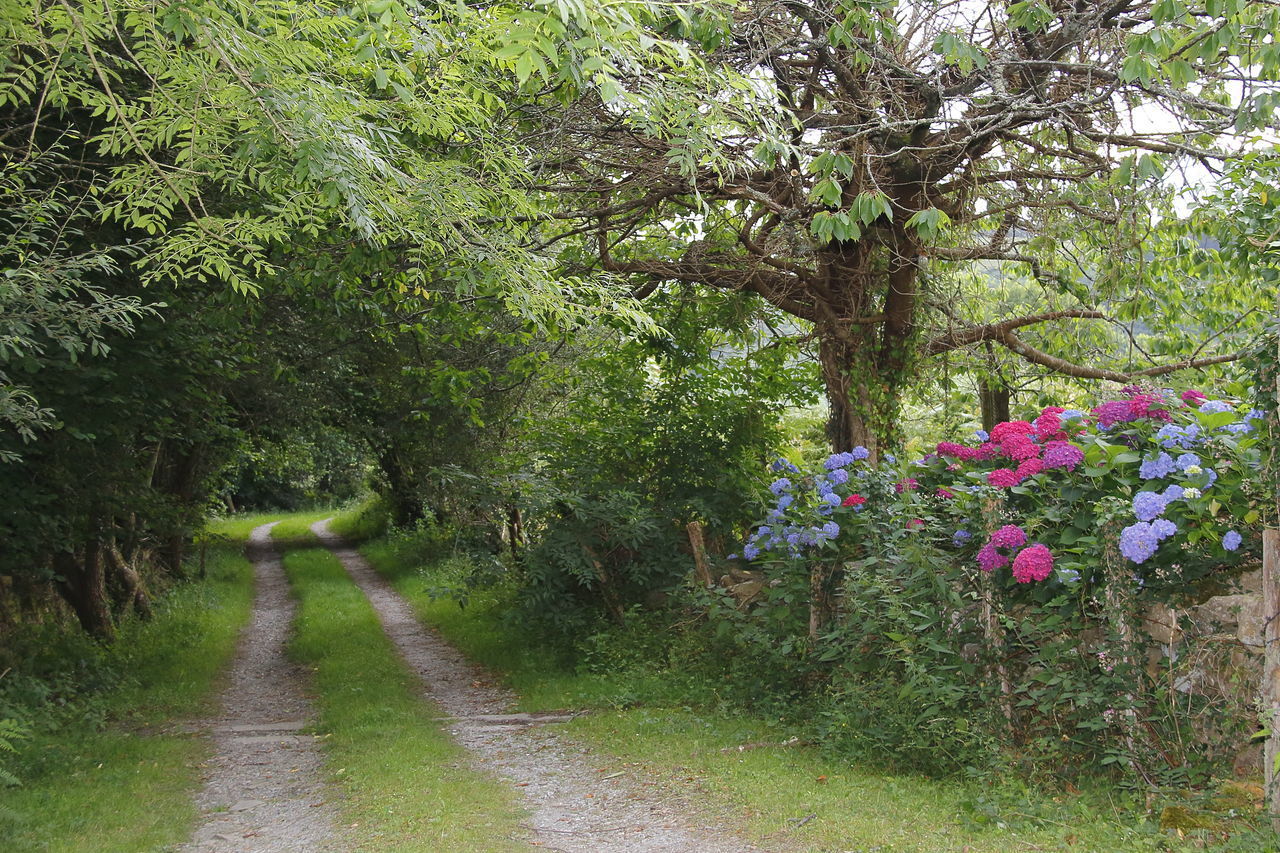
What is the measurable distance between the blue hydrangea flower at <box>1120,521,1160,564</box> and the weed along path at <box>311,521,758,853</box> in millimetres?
2511

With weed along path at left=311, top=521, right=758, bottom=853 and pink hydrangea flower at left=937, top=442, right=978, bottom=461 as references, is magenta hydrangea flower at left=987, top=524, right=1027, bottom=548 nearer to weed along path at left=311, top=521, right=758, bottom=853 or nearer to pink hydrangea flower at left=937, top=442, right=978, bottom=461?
pink hydrangea flower at left=937, top=442, right=978, bottom=461

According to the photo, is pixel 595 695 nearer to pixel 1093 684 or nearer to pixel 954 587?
pixel 954 587

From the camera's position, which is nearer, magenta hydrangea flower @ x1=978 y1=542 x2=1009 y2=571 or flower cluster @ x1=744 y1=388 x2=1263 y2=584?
flower cluster @ x1=744 y1=388 x2=1263 y2=584

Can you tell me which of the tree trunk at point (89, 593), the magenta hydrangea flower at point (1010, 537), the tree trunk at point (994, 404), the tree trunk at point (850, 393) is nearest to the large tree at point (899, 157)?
the tree trunk at point (850, 393)

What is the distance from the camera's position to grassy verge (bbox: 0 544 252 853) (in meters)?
6.51

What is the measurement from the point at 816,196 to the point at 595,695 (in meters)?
5.18

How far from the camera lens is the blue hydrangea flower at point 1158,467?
5.44m

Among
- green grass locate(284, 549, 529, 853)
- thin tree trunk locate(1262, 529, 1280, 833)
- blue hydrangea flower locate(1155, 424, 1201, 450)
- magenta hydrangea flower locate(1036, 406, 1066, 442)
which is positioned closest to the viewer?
thin tree trunk locate(1262, 529, 1280, 833)

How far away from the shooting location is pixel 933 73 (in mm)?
8242

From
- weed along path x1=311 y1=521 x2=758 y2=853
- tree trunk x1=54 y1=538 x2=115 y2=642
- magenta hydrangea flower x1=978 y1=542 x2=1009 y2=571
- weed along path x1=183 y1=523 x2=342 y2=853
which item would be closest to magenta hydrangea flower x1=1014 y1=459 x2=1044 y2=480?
magenta hydrangea flower x1=978 y1=542 x2=1009 y2=571

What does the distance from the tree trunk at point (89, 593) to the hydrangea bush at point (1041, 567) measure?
10.6m

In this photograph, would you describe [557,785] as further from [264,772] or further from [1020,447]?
[1020,447]

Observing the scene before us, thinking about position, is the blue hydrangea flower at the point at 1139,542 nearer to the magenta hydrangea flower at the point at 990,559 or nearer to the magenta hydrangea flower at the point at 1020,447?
the magenta hydrangea flower at the point at 990,559

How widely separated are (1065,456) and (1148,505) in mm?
702
